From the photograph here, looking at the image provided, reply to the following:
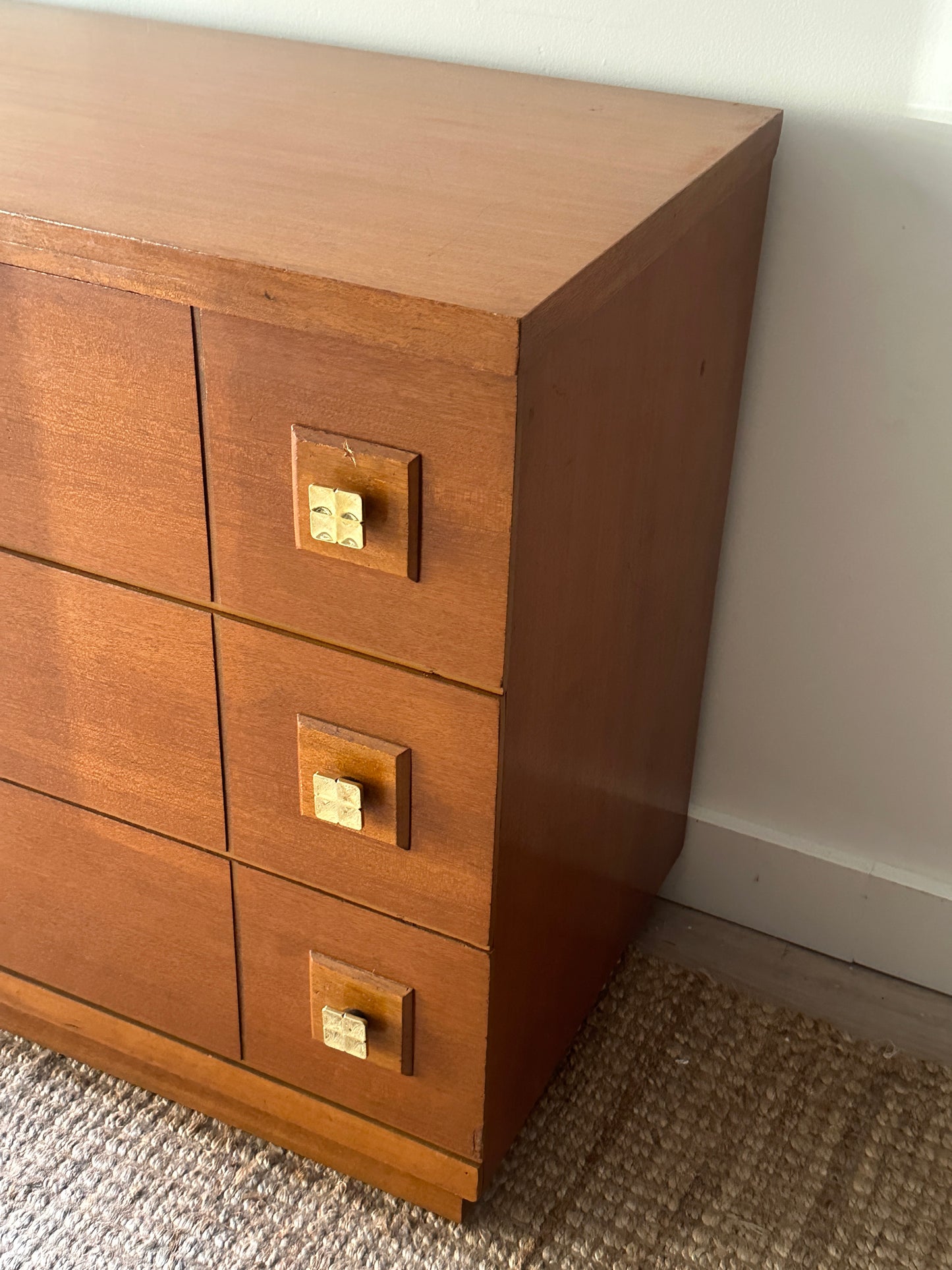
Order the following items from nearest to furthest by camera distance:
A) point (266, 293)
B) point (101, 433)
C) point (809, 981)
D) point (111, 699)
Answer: point (266, 293) < point (101, 433) < point (111, 699) < point (809, 981)

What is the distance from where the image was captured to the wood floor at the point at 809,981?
4.10ft

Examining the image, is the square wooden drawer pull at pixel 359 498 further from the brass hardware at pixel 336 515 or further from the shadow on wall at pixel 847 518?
the shadow on wall at pixel 847 518

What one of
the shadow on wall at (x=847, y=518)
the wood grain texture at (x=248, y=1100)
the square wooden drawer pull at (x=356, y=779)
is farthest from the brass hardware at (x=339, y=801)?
the shadow on wall at (x=847, y=518)

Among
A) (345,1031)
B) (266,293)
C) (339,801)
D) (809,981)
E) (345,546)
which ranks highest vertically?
(266,293)

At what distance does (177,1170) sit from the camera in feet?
3.59

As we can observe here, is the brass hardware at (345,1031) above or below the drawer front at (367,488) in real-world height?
below

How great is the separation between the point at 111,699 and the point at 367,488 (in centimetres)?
30

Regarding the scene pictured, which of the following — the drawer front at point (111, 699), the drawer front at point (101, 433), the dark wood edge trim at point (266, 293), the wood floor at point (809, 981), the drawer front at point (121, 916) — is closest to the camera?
the dark wood edge trim at point (266, 293)

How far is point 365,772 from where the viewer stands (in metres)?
0.85

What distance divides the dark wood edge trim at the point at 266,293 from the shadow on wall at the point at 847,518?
50 centimetres

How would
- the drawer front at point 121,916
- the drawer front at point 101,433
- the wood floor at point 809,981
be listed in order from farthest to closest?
the wood floor at point 809,981, the drawer front at point 121,916, the drawer front at point 101,433

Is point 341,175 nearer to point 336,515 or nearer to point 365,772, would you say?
point 336,515

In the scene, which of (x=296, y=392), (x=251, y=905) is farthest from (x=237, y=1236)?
(x=296, y=392)

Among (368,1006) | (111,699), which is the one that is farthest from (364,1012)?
(111,699)
